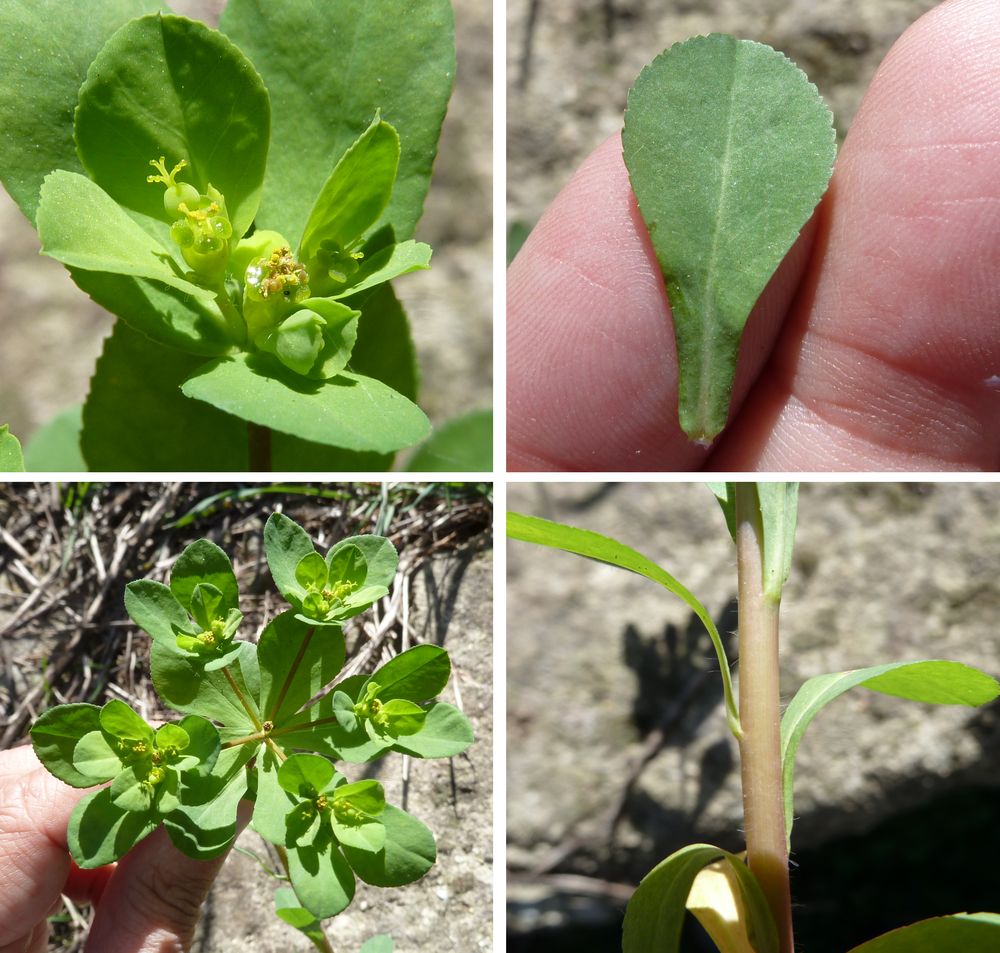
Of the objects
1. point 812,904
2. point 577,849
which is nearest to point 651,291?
point 577,849

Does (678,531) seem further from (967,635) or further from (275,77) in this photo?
(275,77)

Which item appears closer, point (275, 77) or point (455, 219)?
point (275, 77)

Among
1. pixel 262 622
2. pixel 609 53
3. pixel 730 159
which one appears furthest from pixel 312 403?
pixel 609 53

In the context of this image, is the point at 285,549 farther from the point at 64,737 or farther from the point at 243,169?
the point at 243,169

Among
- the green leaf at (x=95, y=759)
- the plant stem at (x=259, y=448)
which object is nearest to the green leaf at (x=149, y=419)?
the plant stem at (x=259, y=448)

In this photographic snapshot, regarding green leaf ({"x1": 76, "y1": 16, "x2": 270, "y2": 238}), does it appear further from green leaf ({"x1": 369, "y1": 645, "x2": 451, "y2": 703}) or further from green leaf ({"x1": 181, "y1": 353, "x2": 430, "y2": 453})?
green leaf ({"x1": 369, "y1": 645, "x2": 451, "y2": 703})

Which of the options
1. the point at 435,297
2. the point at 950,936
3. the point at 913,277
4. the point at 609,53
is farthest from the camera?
the point at 435,297
